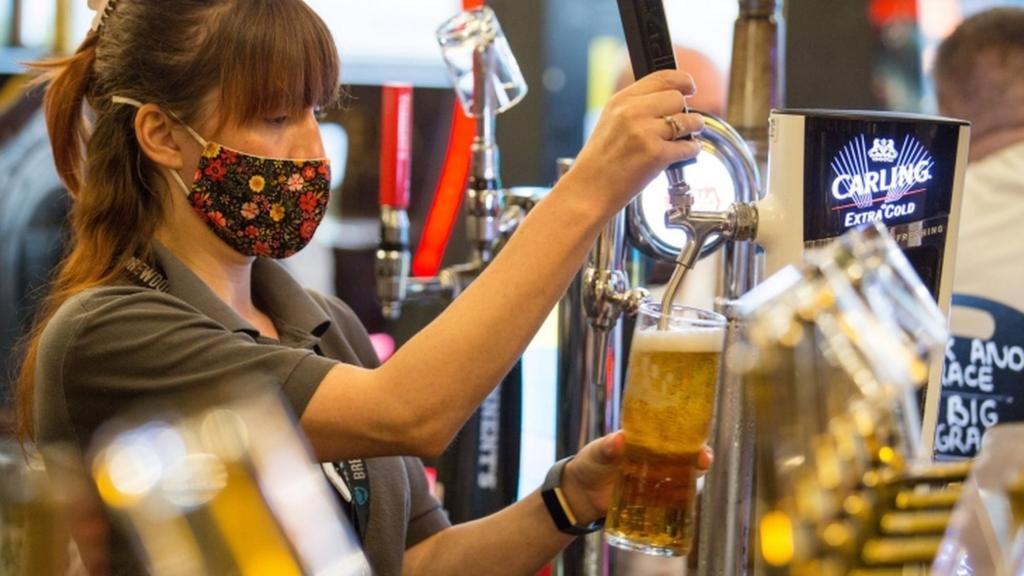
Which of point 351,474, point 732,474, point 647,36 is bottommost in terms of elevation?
point 351,474

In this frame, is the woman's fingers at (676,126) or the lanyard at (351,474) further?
the lanyard at (351,474)

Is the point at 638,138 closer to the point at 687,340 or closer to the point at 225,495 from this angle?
the point at 687,340

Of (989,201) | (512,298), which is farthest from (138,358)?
→ (989,201)

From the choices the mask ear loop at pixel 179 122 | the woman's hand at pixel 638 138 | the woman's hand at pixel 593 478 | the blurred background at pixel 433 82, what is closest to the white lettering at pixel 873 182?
the woman's hand at pixel 638 138

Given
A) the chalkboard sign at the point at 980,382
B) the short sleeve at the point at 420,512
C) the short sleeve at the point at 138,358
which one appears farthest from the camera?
the chalkboard sign at the point at 980,382

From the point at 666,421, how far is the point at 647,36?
36 cm

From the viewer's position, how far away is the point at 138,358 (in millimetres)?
1468

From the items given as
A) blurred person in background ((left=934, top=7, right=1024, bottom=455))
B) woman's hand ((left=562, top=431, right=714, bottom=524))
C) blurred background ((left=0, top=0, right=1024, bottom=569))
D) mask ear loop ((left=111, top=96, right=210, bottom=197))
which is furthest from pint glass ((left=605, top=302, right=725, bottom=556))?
blurred background ((left=0, top=0, right=1024, bottom=569))

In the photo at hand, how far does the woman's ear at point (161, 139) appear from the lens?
167cm

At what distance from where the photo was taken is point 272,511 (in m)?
0.75

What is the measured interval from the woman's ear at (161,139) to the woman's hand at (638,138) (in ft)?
2.01

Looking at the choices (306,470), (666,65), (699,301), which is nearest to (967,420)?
(699,301)

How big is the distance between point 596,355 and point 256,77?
0.51 meters

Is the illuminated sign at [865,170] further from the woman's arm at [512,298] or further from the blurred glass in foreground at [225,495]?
the blurred glass in foreground at [225,495]
